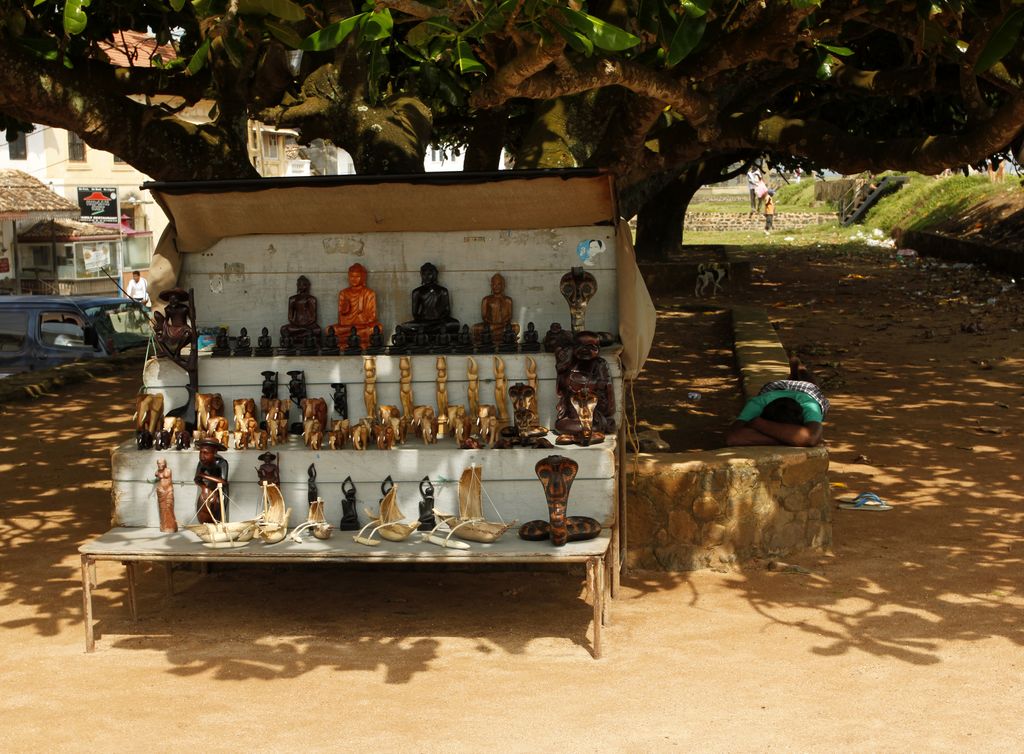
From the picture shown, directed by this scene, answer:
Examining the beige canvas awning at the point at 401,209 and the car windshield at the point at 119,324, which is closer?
the beige canvas awning at the point at 401,209

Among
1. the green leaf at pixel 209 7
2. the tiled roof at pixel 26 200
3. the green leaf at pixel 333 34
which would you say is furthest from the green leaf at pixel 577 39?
the tiled roof at pixel 26 200

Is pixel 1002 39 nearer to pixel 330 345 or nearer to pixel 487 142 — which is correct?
pixel 330 345

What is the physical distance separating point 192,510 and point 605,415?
2307mm

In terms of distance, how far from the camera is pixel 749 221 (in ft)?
146

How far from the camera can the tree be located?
6.21 meters

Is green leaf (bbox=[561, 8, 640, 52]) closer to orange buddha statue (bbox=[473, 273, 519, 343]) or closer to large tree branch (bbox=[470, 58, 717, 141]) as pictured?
large tree branch (bbox=[470, 58, 717, 141])

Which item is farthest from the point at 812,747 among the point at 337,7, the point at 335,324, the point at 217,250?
the point at 337,7

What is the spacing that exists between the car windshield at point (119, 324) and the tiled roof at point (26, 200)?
14.3m

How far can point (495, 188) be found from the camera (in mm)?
7031

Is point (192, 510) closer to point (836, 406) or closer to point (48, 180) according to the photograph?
point (836, 406)

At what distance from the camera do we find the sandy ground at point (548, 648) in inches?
201

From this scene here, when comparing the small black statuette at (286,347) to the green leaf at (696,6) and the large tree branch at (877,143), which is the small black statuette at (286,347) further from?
the large tree branch at (877,143)

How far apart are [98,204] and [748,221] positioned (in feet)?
74.4

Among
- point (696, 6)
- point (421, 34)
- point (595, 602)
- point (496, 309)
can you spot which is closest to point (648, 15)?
point (696, 6)
